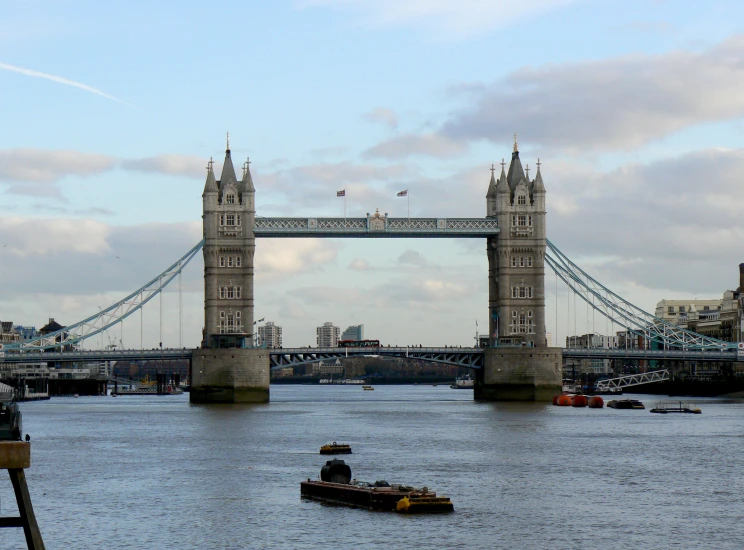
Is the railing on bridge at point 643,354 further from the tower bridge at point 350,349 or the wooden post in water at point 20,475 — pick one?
the wooden post in water at point 20,475

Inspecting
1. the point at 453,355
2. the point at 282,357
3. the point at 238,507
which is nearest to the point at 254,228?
the point at 282,357

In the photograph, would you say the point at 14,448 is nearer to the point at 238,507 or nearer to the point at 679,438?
the point at 238,507

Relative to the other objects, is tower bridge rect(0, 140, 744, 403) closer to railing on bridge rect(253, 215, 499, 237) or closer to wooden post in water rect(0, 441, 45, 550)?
railing on bridge rect(253, 215, 499, 237)

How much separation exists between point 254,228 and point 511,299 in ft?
88.9

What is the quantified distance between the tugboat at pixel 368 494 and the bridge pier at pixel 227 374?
7757 cm

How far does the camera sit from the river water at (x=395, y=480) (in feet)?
151

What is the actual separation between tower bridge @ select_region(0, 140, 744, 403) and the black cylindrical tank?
255ft

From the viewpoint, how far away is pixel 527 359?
13950 cm

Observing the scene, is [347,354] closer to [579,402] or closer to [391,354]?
[391,354]

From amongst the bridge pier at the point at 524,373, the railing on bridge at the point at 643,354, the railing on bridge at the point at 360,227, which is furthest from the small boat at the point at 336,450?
the railing on bridge at the point at 643,354

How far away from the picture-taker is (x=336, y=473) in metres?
55.9

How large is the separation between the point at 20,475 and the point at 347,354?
4573 inches

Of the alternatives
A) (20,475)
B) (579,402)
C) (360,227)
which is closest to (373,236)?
(360,227)

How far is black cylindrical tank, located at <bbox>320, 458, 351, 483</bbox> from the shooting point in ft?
183
